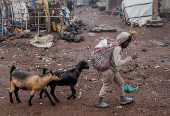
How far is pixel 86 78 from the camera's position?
5.77 metres

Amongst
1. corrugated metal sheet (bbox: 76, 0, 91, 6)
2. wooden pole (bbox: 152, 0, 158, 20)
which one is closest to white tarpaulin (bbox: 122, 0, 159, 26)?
wooden pole (bbox: 152, 0, 158, 20)

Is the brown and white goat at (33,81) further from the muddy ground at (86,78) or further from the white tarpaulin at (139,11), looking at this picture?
the white tarpaulin at (139,11)

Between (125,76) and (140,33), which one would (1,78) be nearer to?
(125,76)

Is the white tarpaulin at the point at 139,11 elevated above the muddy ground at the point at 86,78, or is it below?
above

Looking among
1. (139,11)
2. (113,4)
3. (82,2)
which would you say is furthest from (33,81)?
(82,2)

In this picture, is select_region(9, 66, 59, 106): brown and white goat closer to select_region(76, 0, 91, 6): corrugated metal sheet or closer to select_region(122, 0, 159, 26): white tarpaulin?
select_region(122, 0, 159, 26): white tarpaulin

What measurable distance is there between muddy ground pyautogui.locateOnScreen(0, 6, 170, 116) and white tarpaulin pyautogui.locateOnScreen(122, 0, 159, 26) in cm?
364

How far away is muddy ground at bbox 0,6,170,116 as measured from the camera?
3871 mm

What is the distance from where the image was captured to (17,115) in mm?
Answer: 3719

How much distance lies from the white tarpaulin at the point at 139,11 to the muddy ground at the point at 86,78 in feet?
11.9

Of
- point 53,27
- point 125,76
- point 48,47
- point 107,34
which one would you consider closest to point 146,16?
point 107,34

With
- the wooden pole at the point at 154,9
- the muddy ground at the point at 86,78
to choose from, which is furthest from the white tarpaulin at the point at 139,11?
the muddy ground at the point at 86,78

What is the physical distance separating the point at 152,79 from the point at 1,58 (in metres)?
6.04

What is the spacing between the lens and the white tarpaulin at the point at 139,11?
14.6 m
